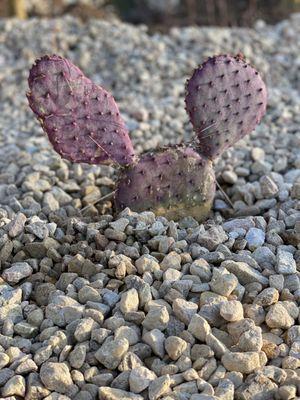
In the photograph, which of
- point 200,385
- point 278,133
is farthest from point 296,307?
point 278,133

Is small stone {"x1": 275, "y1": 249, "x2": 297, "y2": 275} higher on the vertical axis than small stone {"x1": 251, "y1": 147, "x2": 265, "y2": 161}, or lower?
lower

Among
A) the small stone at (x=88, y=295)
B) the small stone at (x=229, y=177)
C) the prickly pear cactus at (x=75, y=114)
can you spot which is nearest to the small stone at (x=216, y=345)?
the small stone at (x=88, y=295)

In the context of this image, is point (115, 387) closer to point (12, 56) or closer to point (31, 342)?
point (31, 342)

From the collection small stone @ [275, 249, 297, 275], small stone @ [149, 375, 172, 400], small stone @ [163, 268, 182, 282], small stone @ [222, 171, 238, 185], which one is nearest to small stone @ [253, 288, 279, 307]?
small stone @ [275, 249, 297, 275]

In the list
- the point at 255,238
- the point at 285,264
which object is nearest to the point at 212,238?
the point at 255,238

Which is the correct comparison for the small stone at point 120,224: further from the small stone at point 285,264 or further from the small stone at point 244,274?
the small stone at point 285,264

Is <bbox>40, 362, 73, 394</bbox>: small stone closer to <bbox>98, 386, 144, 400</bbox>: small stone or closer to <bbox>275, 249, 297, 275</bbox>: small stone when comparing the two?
<bbox>98, 386, 144, 400</bbox>: small stone

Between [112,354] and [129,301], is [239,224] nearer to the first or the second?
[129,301]
